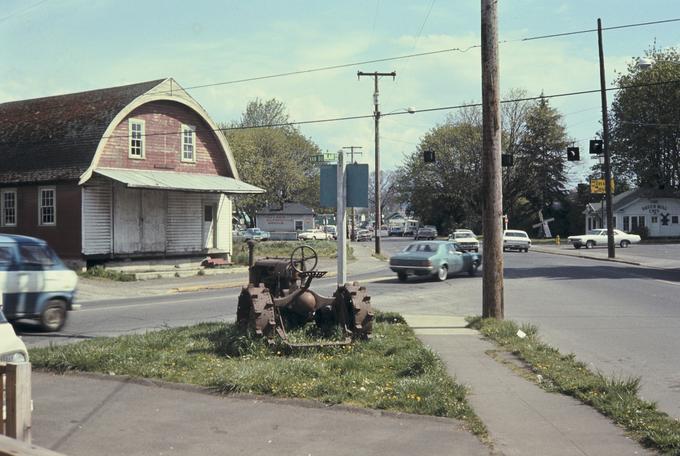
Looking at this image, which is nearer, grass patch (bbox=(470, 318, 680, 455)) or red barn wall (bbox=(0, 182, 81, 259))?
grass patch (bbox=(470, 318, 680, 455))

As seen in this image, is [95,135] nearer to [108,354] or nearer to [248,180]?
[108,354]

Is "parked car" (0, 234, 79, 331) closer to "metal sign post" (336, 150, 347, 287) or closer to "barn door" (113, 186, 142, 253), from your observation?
"metal sign post" (336, 150, 347, 287)

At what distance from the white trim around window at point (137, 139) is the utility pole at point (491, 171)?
1949 centimetres

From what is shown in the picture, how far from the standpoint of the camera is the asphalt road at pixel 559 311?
10.6 m

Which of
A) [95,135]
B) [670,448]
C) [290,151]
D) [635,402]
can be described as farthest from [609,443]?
[290,151]

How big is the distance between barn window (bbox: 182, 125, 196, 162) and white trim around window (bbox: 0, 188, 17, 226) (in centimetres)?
725

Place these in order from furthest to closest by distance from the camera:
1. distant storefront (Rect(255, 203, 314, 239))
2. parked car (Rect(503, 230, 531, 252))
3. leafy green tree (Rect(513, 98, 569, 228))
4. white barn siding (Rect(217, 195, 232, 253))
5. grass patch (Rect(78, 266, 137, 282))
Result: leafy green tree (Rect(513, 98, 569, 228)) < distant storefront (Rect(255, 203, 314, 239)) < parked car (Rect(503, 230, 531, 252)) < white barn siding (Rect(217, 195, 232, 253)) < grass patch (Rect(78, 266, 137, 282))

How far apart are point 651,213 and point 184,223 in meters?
59.1

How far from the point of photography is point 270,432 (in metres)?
6.48

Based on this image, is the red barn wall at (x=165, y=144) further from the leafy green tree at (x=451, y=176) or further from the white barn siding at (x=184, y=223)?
the leafy green tree at (x=451, y=176)

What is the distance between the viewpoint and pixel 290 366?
8742mm

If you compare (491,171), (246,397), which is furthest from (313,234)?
(246,397)

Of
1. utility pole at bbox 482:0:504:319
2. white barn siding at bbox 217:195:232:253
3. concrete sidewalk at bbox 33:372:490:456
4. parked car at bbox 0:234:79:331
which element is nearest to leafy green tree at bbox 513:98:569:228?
white barn siding at bbox 217:195:232:253

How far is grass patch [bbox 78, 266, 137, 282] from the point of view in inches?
1051
